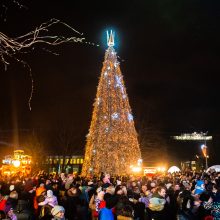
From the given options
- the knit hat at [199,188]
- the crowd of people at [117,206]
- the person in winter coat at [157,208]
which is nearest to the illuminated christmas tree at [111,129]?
the knit hat at [199,188]

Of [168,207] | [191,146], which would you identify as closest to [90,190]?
[168,207]

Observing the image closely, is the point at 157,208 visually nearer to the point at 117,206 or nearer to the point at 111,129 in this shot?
the point at 117,206

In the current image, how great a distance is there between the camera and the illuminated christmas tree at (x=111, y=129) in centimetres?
2580

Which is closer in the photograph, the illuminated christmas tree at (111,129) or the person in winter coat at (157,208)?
the person in winter coat at (157,208)

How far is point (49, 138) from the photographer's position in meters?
56.5

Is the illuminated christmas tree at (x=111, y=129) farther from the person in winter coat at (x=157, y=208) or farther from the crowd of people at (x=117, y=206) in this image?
the person in winter coat at (x=157, y=208)

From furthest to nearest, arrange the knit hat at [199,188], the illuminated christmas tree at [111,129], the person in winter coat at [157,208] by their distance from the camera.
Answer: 1. the illuminated christmas tree at [111,129]
2. the knit hat at [199,188]
3. the person in winter coat at [157,208]

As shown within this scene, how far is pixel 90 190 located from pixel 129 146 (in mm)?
14138

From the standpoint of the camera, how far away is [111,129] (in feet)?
85.0

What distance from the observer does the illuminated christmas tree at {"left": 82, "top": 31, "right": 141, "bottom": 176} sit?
2580 cm

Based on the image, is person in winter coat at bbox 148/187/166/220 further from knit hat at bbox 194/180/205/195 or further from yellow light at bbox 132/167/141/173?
yellow light at bbox 132/167/141/173

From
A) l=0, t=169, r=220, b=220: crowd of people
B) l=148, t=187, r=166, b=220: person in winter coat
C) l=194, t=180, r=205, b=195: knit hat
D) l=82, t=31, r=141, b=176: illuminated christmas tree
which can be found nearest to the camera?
l=0, t=169, r=220, b=220: crowd of people

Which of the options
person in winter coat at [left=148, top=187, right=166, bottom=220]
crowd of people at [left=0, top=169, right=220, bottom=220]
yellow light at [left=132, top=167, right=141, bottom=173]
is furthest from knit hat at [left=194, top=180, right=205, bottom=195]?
yellow light at [left=132, top=167, right=141, bottom=173]

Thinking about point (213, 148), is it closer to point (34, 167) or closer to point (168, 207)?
point (34, 167)
